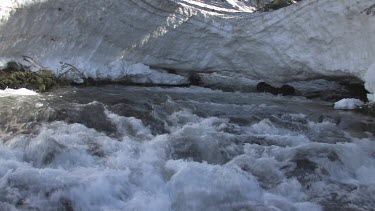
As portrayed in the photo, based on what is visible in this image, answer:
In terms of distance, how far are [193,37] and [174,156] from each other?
688cm

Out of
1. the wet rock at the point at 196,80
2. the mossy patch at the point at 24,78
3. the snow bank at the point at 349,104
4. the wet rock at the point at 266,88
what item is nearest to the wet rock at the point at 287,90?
the wet rock at the point at 266,88

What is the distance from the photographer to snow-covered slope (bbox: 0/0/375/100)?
35.7 ft

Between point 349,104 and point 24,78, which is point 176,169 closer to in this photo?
point 24,78

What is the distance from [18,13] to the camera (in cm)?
1026

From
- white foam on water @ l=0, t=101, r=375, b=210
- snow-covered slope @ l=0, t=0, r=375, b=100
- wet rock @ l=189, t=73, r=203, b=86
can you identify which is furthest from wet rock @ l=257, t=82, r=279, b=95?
white foam on water @ l=0, t=101, r=375, b=210

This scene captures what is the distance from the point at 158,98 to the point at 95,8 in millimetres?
3101

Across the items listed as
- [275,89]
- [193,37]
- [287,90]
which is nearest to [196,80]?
[193,37]

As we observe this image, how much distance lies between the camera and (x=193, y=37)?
41.7ft

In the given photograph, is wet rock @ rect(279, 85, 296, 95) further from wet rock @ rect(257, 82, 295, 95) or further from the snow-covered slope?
the snow-covered slope

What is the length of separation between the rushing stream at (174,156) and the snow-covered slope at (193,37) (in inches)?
74.7

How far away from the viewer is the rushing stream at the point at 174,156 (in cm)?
488

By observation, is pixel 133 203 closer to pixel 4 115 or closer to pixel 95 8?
pixel 4 115

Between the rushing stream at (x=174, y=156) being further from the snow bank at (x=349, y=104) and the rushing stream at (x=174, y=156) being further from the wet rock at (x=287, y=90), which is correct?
the wet rock at (x=287, y=90)

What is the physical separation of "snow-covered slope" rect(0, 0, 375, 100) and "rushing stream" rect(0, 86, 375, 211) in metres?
1.90
